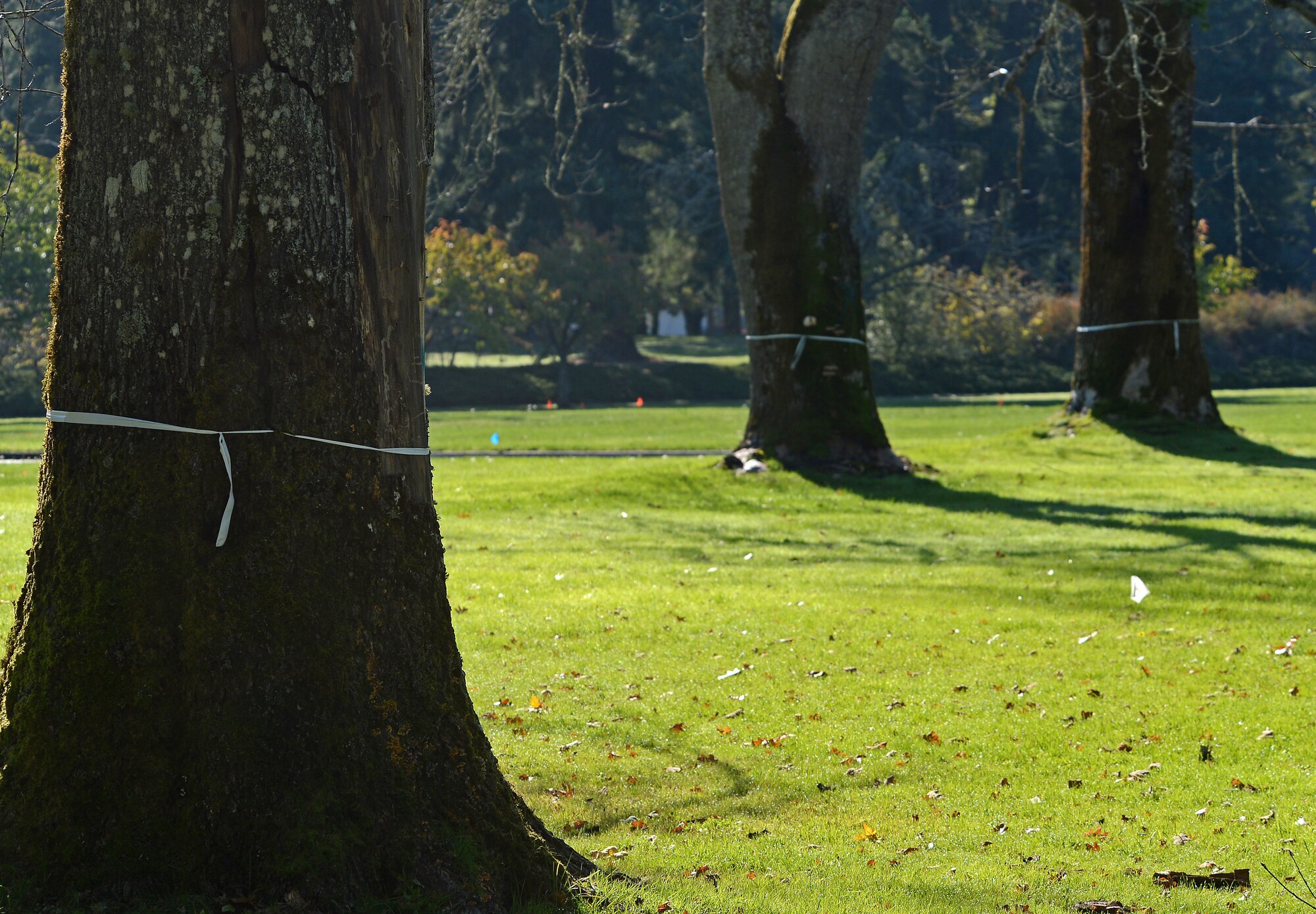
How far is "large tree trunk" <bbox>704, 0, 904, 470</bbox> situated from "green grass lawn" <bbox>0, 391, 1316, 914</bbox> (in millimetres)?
1014

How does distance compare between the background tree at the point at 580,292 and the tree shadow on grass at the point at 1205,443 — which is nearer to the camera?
the tree shadow on grass at the point at 1205,443

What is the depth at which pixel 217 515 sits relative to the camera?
3.66 metres

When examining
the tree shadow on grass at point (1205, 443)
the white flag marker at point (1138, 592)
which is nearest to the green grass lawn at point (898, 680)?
the white flag marker at point (1138, 592)

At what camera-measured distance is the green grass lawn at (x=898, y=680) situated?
473cm

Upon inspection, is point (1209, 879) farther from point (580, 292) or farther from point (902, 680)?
point (580, 292)

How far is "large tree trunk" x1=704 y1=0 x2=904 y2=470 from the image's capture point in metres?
15.2

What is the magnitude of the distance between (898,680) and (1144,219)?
41.4 feet

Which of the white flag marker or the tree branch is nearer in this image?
the white flag marker

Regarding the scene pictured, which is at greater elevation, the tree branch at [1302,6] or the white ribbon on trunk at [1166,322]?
the tree branch at [1302,6]

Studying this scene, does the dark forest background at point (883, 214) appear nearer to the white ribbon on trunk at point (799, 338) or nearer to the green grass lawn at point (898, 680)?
the white ribbon on trunk at point (799, 338)

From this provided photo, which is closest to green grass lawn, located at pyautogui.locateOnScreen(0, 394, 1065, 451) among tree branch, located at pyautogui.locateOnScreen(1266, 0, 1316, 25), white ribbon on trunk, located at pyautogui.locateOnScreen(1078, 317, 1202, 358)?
white ribbon on trunk, located at pyautogui.locateOnScreen(1078, 317, 1202, 358)

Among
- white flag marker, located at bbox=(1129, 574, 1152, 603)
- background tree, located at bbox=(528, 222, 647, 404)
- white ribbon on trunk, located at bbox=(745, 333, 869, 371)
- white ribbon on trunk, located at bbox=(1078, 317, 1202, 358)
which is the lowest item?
white flag marker, located at bbox=(1129, 574, 1152, 603)

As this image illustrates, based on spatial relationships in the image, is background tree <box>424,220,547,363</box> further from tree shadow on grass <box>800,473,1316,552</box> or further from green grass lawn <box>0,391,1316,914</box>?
tree shadow on grass <box>800,473,1316,552</box>

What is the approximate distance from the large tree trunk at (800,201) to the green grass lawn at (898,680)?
3.33ft
